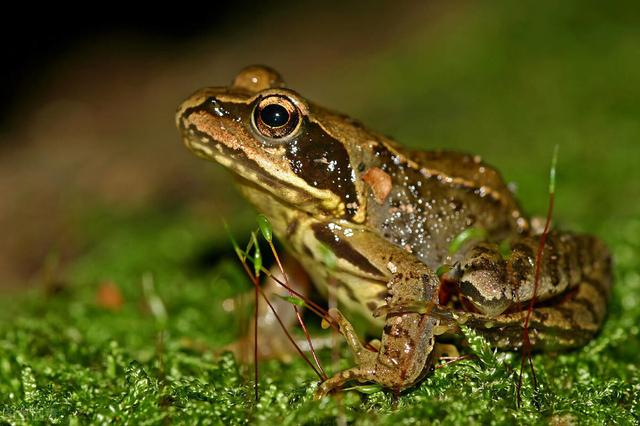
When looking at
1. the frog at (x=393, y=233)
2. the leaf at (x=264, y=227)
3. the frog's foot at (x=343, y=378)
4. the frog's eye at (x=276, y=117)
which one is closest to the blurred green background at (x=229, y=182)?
the frog's foot at (x=343, y=378)

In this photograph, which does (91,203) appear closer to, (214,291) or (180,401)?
(214,291)

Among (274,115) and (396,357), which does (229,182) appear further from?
(396,357)

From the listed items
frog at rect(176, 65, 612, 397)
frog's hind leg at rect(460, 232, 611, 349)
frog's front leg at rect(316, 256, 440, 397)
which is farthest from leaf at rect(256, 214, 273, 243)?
frog's hind leg at rect(460, 232, 611, 349)

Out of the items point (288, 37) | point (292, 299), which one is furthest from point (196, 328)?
point (288, 37)

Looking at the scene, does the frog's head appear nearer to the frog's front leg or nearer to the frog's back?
the frog's back

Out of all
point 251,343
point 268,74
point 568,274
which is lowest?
point 251,343

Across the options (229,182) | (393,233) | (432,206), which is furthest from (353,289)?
(229,182)
